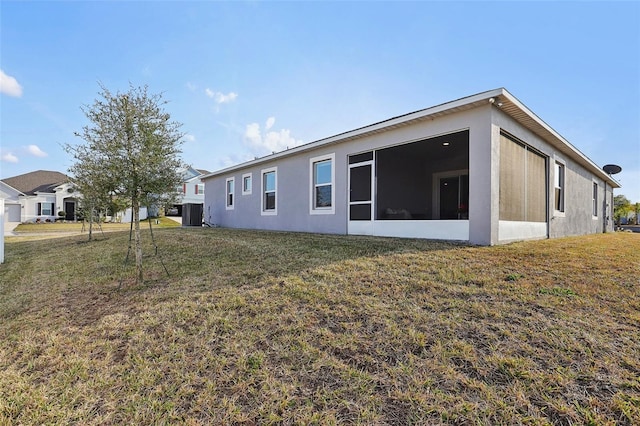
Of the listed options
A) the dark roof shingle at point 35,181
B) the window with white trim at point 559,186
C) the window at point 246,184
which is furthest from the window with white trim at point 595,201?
the dark roof shingle at point 35,181

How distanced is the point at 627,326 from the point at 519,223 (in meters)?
5.17

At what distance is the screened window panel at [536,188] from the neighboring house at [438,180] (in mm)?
30

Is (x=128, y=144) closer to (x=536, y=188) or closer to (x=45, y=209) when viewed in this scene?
(x=536, y=188)

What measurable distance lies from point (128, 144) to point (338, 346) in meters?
4.33

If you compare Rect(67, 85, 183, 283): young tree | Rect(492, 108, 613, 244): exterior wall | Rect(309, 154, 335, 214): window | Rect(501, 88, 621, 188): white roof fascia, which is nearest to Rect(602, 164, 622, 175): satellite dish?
Rect(501, 88, 621, 188): white roof fascia

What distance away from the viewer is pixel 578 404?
1.96 meters

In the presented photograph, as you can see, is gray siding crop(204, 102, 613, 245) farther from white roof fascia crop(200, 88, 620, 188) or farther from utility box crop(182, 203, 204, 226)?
utility box crop(182, 203, 204, 226)

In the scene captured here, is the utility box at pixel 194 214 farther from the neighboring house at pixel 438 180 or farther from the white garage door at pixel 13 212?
the white garage door at pixel 13 212

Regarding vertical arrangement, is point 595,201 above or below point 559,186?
below

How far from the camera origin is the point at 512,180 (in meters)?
7.27

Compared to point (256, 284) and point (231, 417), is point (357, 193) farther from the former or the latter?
point (231, 417)

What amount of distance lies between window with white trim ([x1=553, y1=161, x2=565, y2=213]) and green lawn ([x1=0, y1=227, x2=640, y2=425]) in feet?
18.3

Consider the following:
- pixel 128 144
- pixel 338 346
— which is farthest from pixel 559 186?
pixel 128 144

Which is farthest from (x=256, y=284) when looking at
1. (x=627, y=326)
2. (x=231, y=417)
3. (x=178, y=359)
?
(x=627, y=326)
